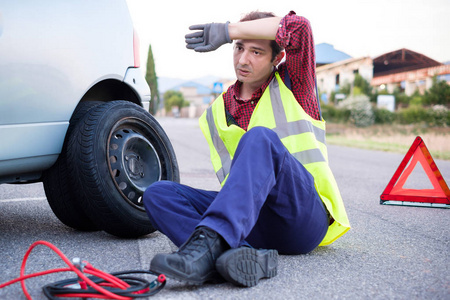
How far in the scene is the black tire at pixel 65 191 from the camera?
3207 mm

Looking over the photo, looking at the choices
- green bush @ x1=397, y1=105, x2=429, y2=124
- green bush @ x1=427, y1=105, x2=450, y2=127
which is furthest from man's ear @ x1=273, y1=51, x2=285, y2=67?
green bush @ x1=397, y1=105, x2=429, y2=124

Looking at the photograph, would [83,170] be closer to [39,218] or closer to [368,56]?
[39,218]

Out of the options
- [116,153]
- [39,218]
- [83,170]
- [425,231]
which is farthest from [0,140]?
[425,231]

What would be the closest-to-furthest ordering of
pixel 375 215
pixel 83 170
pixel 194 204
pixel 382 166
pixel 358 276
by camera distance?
pixel 358 276
pixel 194 204
pixel 83 170
pixel 375 215
pixel 382 166

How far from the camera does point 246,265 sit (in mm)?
2191

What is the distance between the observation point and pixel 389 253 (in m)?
3.08

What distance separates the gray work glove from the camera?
278 cm

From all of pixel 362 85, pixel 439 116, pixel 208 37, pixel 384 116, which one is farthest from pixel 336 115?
pixel 208 37

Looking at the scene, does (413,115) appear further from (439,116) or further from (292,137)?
(292,137)

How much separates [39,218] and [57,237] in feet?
2.63

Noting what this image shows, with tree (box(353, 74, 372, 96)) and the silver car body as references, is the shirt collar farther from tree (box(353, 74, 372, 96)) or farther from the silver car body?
tree (box(353, 74, 372, 96))

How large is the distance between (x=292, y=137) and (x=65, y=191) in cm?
152

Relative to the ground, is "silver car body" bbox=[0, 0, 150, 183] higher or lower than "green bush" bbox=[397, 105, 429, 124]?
higher

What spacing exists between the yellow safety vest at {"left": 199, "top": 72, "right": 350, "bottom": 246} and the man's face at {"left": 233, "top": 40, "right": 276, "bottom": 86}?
0.30 ft
